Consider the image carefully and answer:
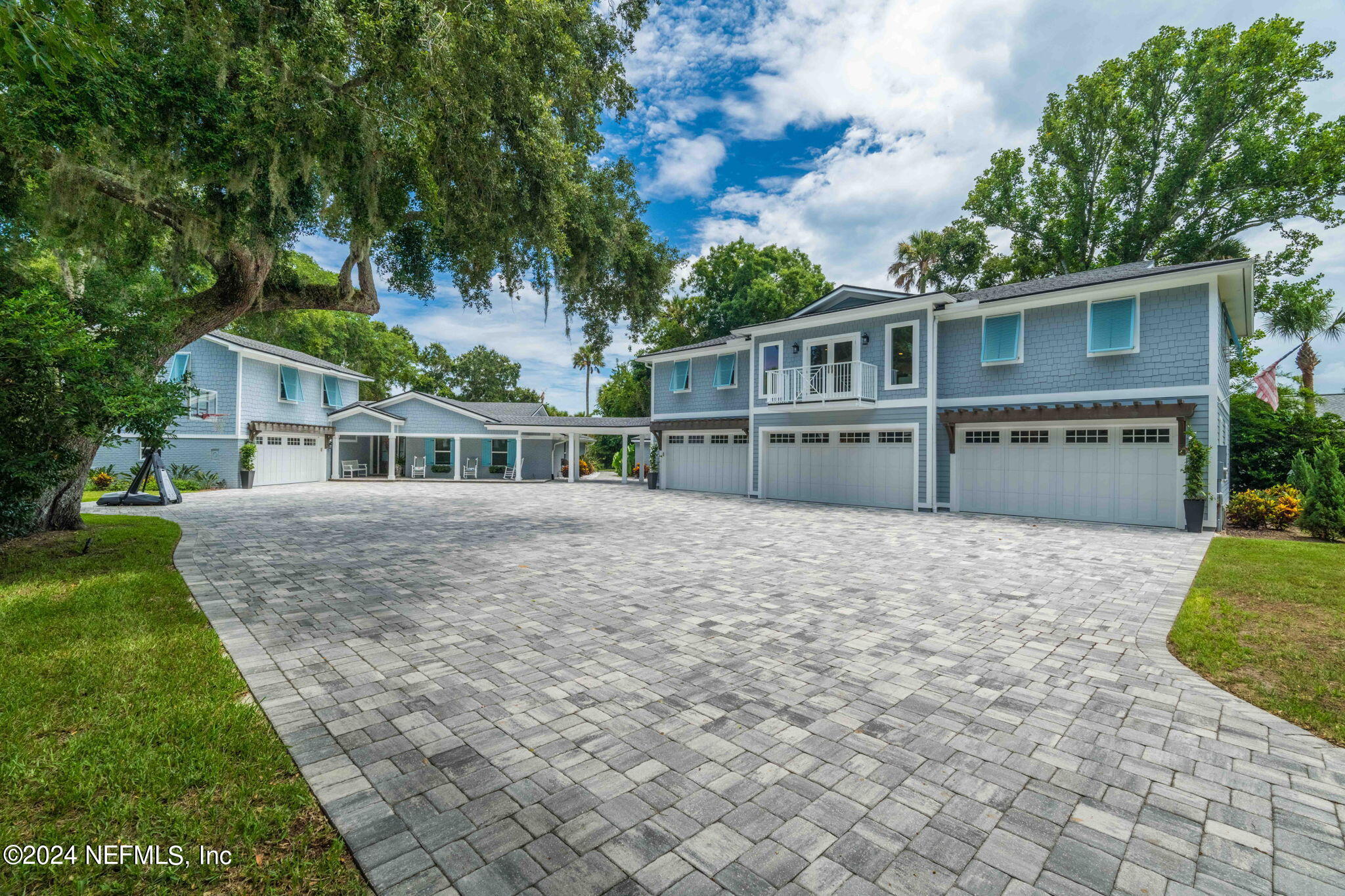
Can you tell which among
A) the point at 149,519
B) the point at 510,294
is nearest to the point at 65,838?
the point at 510,294

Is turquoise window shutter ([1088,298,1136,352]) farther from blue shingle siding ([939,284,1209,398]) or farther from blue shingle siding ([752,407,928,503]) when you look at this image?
blue shingle siding ([752,407,928,503])

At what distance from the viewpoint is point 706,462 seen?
63.8ft

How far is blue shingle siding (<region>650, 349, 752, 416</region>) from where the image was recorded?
18.2m

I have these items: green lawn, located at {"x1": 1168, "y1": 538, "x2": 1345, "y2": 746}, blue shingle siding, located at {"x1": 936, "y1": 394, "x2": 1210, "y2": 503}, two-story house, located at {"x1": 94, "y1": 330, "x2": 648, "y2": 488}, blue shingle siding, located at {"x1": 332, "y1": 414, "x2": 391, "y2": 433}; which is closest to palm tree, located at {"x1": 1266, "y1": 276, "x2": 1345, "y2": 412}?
blue shingle siding, located at {"x1": 936, "y1": 394, "x2": 1210, "y2": 503}

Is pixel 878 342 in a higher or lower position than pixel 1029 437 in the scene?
higher

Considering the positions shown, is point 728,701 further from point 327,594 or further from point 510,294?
point 510,294

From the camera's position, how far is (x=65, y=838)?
2.02m

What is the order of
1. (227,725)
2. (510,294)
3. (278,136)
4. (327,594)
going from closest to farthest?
(227,725) → (327,594) → (278,136) → (510,294)

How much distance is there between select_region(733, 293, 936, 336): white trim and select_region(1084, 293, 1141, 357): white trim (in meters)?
2.67

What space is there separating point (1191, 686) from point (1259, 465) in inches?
548

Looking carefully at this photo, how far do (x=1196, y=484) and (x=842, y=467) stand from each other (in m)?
7.06

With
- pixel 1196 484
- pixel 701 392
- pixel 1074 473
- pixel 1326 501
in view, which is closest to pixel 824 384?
pixel 701 392

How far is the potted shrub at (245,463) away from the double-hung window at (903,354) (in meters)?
20.6

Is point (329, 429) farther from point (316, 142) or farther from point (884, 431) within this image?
point (884, 431)
